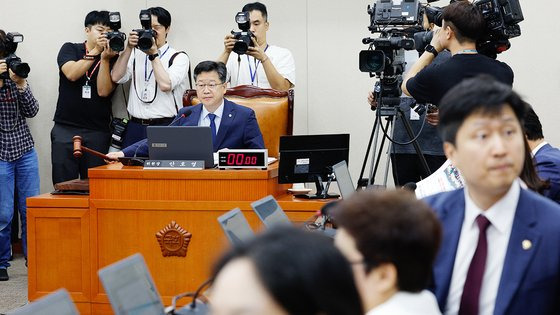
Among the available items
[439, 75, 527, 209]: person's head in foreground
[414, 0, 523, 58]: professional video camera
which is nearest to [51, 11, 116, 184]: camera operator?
[414, 0, 523, 58]: professional video camera

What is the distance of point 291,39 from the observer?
6328 millimetres

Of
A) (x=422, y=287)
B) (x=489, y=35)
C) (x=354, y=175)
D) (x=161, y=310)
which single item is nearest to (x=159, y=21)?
(x=354, y=175)

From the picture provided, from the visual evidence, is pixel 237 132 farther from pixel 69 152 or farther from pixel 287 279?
pixel 287 279

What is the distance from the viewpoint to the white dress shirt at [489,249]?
1.92 metres

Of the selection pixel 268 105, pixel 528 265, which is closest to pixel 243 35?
pixel 268 105

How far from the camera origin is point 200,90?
16.6ft

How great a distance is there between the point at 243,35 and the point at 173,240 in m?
1.68

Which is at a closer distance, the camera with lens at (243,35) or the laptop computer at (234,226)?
the laptop computer at (234,226)

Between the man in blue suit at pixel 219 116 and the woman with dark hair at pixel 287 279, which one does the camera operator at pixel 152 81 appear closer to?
the man in blue suit at pixel 219 116

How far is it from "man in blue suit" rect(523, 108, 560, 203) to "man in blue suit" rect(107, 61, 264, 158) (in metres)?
2.01

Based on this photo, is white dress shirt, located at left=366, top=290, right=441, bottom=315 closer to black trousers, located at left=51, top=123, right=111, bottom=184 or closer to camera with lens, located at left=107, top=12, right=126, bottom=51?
camera with lens, located at left=107, top=12, right=126, bottom=51

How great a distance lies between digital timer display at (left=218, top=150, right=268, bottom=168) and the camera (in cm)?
439

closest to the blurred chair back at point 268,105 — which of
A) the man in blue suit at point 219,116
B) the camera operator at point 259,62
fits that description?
the camera operator at point 259,62

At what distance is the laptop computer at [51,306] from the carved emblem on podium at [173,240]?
7.82ft
